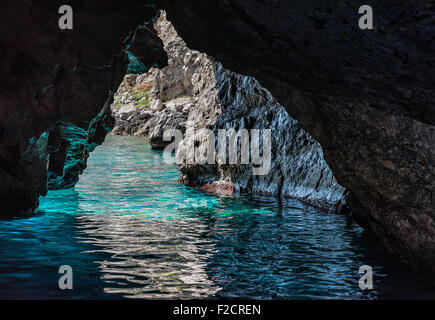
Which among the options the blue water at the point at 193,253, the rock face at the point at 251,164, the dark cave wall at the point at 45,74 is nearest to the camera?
the blue water at the point at 193,253

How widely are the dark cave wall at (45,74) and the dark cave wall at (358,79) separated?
8.38 feet

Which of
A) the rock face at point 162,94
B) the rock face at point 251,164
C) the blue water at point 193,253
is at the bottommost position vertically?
the blue water at point 193,253

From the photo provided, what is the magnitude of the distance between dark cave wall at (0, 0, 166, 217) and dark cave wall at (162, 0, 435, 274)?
2.55 m

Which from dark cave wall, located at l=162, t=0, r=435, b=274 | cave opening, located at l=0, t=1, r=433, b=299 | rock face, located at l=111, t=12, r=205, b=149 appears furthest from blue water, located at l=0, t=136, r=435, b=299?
rock face, located at l=111, t=12, r=205, b=149

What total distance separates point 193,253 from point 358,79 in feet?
15.6

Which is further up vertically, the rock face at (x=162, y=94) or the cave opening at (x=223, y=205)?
the rock face at (x=162, y=94)

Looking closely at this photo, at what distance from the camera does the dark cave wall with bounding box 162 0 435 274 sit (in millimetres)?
5480

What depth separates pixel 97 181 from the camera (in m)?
20.8

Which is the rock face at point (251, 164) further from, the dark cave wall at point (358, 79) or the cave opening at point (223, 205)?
the dark cave wall at point (358, 79)

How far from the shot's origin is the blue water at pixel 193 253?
6688 millimetres

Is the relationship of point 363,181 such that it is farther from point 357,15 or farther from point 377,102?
point 357,15

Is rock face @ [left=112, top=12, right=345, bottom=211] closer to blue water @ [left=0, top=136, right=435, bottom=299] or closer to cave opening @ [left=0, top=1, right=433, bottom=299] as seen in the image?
cave opening @ [left=0, top=1, right=433, bottom=299]

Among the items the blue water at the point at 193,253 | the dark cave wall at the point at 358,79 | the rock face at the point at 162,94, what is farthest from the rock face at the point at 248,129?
the rock face at the point at 162,94
